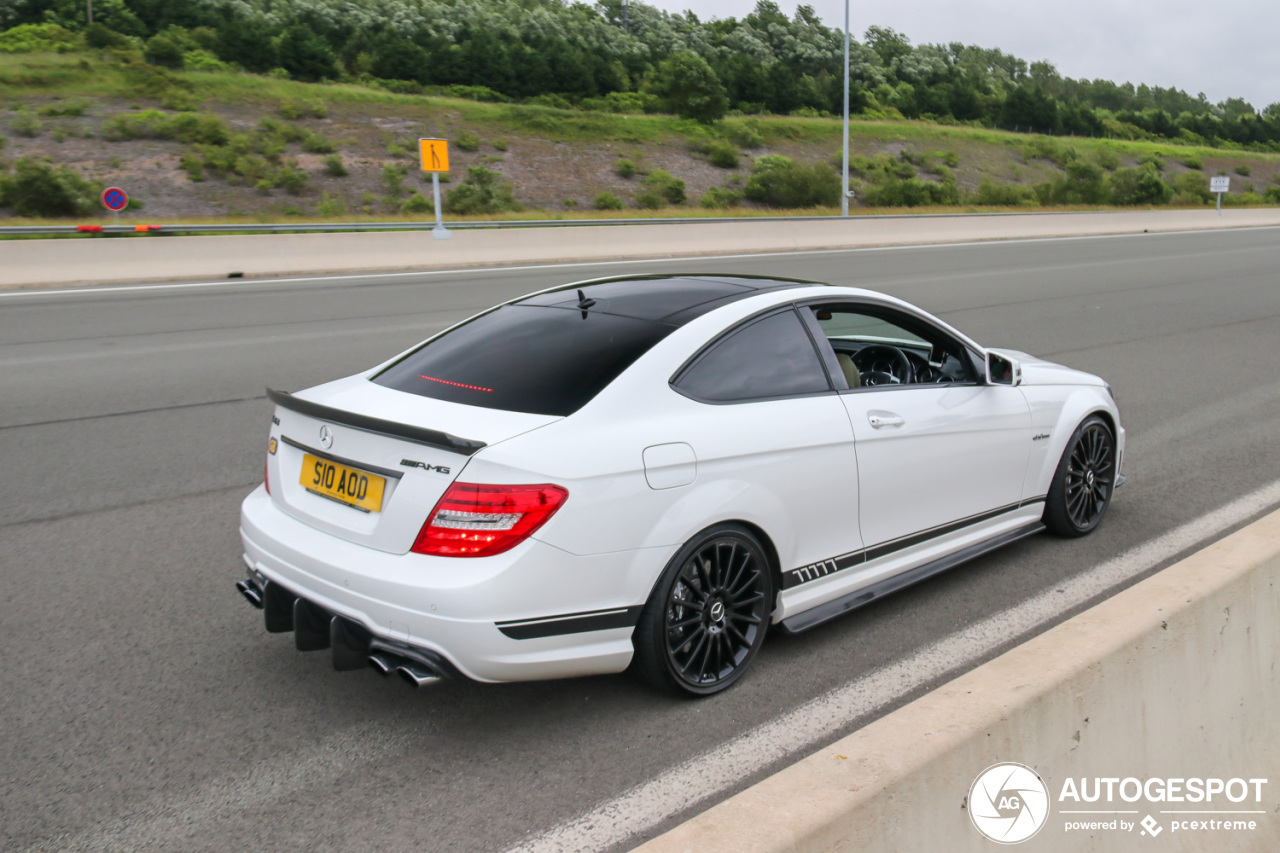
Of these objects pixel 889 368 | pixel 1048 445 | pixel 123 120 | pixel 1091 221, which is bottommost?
pixel 1048 445

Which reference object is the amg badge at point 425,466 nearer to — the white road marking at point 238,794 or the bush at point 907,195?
the white road marking at point 238,794

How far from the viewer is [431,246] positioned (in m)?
22.3

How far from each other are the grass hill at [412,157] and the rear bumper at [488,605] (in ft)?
114

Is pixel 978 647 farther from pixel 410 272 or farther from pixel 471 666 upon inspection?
pixel 410 272

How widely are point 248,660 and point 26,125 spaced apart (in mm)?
57864

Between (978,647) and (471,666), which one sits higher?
(471,666)

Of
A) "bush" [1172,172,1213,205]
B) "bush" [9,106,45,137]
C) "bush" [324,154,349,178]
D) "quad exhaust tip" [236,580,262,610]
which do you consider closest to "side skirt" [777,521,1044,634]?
"quad exhaust tip" [236,580,262,610]

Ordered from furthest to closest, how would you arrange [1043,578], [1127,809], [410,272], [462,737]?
1. [410,272]
2. [1043,578]
3. [462,737]
4. [1127,809]

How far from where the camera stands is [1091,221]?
1444 inches

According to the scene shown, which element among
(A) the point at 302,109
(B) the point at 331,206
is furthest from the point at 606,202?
(A) the point at 302,109

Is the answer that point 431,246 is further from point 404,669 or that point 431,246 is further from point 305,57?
point 305,57

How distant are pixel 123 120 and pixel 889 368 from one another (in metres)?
58.1

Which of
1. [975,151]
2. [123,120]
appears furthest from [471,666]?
[975,151]

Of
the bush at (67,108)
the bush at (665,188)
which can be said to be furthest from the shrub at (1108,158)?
the bush at (67,108)
